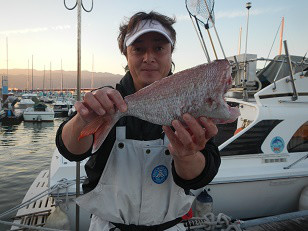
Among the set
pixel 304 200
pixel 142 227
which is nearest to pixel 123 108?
pixel 142 227

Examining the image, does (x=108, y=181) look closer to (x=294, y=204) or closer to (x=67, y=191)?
(x=67, y=191)

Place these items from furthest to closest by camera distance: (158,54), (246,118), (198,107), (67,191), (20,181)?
(20,181) < (246,118) < (67,191) < (158,54) < (198,107)

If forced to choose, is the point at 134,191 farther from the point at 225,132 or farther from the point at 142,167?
the point at 225,132

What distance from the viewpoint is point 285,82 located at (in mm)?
5980

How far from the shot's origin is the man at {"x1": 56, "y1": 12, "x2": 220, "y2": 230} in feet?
6.82

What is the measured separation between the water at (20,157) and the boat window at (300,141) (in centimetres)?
787

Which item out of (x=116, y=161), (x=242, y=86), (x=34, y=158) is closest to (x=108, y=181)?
(x=116, y=161)

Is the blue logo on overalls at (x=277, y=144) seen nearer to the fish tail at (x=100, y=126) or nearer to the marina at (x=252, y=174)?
the marina at (x=252, y=174)

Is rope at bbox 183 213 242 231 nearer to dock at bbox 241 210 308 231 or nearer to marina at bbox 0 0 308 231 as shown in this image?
marina at bbox 0 0 308 231

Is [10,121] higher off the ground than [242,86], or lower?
lower

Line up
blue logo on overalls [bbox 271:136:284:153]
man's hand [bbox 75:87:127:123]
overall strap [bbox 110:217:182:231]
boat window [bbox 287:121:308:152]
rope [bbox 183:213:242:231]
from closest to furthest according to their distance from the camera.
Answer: man's hand [bbox 75:87:127:123] → overall strap [bbox 110:217:182:231] → rope [bbox 183:213:242:231] → blue logo on overalls [bbox 271:136:284:153] → boat window [bbox 287:121:308:152]

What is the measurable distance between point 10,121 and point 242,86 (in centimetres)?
3274

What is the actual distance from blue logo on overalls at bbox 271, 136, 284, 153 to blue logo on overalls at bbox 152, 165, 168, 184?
441 cm

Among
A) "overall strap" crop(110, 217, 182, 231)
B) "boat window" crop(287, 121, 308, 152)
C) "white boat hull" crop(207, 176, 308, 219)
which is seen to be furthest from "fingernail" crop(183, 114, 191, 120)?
"boat window" crop(287, 121, 308, 152)
